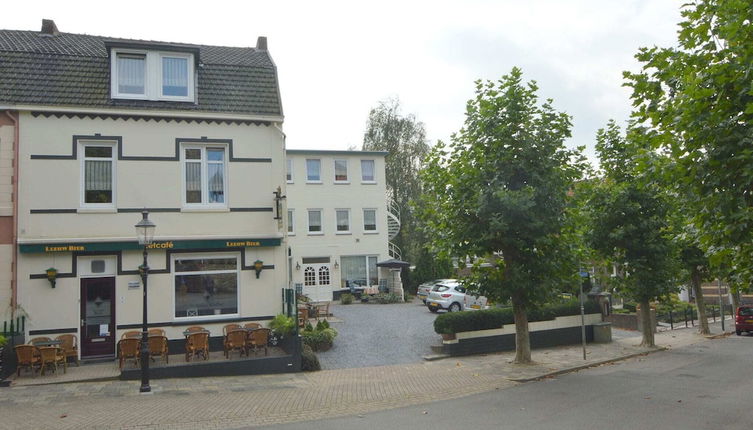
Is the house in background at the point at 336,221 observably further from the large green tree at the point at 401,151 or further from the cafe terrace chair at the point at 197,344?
the cafe terrace chair at the point at 197,344

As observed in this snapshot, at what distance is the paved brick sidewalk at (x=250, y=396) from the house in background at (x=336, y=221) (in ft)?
60.2

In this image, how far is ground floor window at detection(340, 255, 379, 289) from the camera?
3412cm

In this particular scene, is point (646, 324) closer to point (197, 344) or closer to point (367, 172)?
point (197, 344)

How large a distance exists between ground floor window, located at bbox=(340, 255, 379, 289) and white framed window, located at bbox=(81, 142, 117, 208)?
1992 cm

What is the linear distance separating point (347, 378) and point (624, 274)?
11.7 meters

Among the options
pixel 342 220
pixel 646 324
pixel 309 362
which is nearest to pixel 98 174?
pixel 309 362

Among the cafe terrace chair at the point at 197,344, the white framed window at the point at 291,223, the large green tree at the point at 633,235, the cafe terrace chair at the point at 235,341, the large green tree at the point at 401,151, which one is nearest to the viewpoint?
the cafe terrace chair at the point at 197,344

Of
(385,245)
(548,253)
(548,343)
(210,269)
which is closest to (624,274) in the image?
(548,343)

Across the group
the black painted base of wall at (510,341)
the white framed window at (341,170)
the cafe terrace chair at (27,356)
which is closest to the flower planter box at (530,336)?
the black painted base of wall at (510,341)

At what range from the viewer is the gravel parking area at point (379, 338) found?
16109 millimetres

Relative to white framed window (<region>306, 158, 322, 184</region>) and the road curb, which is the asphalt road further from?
white framed window (<region>306, 158, 322, 184</region>)

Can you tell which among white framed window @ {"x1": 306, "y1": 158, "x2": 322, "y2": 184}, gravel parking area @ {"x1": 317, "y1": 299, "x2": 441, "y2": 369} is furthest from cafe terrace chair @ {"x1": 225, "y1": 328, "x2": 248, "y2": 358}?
white framed window @ {"x1": 306, "y1": 158, "x2": 322, "y2": 184}

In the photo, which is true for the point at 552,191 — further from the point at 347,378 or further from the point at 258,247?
the point at 258,247

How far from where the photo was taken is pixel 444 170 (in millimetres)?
15617
